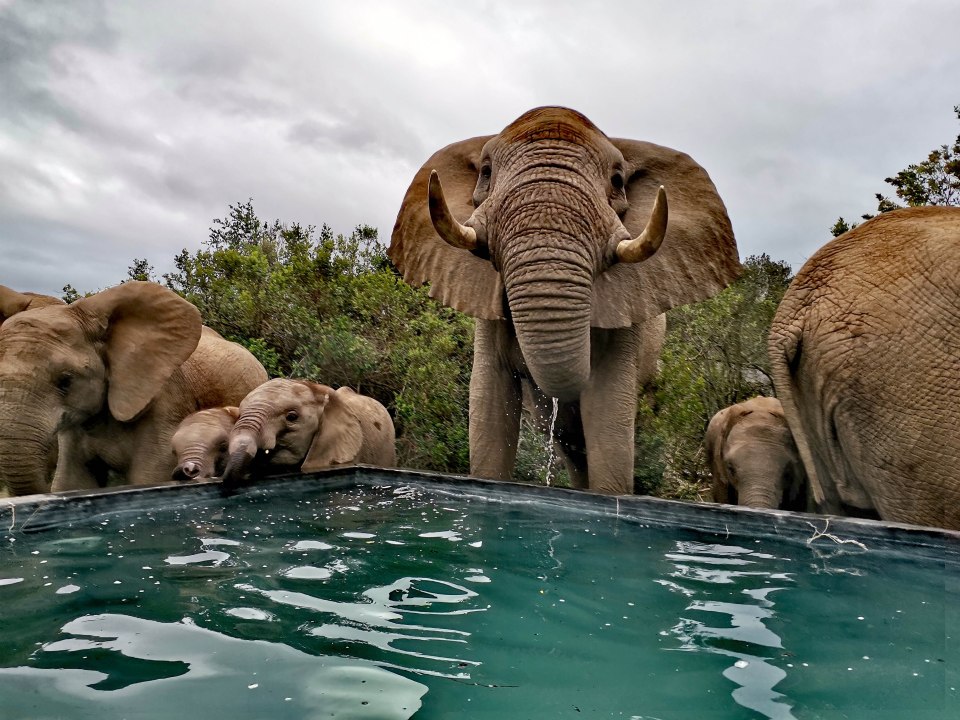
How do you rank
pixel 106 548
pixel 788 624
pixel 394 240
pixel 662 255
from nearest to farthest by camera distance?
pixel 788 624
pixel 106 548
pixel 662 255
pixel 394 240

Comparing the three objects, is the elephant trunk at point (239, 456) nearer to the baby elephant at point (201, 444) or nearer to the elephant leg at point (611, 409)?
the baby elephant at point (201, 444)

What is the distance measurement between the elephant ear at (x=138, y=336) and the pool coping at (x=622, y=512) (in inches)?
43.1

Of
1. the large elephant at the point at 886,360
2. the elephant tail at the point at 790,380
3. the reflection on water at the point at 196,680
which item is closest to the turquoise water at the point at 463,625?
the reflection on water at the point at 196,680

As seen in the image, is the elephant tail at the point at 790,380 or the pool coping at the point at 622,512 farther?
the elephant tail at the point at 790,380

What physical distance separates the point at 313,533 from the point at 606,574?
1.36 meters

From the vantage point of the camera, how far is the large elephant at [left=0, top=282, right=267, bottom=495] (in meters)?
4.67

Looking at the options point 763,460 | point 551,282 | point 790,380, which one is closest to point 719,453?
point 763,460

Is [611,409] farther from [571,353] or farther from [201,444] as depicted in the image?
[201,444]

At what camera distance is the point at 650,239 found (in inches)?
161

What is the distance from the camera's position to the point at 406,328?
9.43 metres

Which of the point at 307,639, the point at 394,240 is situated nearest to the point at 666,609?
the point at 307,639

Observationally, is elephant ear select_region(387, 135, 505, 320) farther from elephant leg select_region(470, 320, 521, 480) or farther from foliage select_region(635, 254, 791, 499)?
foliage select_region(635, 254, 791, 499)

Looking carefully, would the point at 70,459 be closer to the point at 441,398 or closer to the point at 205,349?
the point at 205,349

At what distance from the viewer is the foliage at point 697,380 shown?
7.57m
